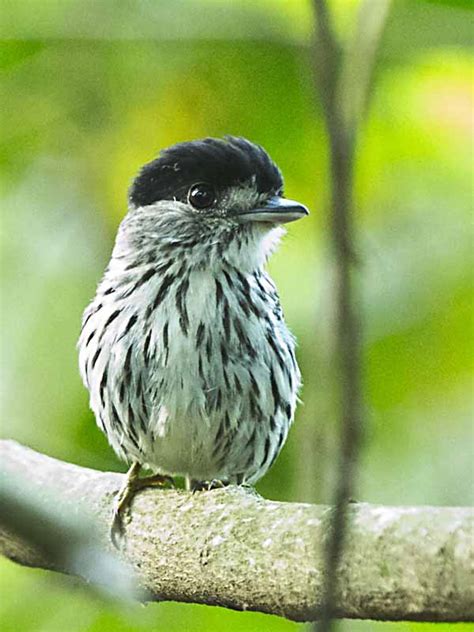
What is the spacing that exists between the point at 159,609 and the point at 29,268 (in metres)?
1.50

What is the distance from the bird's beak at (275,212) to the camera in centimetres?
375

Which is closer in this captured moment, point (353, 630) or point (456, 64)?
point (353, 630)

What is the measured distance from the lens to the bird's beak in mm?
3750

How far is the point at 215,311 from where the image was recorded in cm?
384

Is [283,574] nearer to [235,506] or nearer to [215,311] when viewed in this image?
[235,506]

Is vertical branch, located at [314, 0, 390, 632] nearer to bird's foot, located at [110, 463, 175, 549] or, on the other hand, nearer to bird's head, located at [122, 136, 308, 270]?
bird's foot, located at [110, 463, 175, 549]

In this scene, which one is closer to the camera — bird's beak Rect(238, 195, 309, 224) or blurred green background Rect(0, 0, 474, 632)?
bird's beak Rect(238, 195, 309, 224)

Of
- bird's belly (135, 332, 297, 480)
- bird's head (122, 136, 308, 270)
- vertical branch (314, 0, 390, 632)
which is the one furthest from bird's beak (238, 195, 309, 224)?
vertical branch (314, 0, 390, 632)

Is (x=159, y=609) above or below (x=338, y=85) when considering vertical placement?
below

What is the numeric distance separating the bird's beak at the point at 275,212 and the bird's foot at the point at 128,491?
33.2 inches

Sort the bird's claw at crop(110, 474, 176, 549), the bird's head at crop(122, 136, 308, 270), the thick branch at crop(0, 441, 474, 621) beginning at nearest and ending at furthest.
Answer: the thick branch at crop(0, 441, 474, 621), the bird's claw at crop(110, 474, 176, 549), the bird's head at crop(122, 136, 308, 270)

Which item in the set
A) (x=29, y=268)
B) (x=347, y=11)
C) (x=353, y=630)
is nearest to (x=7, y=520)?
(x=353, y=630)

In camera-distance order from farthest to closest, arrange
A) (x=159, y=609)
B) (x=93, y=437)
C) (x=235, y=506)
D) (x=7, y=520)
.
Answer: (x=93, y=437)
(x=159, y=609)
(x=235, y=506)
(x=7, y=520)

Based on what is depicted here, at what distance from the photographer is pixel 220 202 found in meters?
3.93
